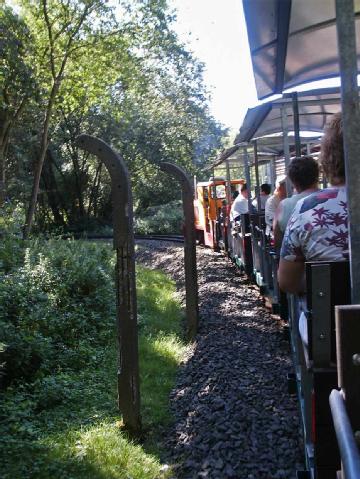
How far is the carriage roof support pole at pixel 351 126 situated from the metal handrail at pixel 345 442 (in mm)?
500

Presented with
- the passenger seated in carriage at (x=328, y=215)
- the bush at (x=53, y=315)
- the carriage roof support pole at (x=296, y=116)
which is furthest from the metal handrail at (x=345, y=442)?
the bush at (x=53, y=315)

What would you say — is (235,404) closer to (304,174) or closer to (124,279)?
(124,279)

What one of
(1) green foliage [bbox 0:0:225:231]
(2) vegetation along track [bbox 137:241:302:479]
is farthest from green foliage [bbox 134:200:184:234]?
(2) vegetation along track [bbox 137:241:302:479]

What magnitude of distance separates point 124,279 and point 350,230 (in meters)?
2.96

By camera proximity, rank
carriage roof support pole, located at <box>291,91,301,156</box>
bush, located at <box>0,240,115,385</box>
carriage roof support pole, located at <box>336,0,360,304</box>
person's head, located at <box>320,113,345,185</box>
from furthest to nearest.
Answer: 1. bush, located at <box>0,240,115,385</box>
2. carriage roof support pole, located at <box>291,91,301,156</box>
3. person's head, located at <box>320,113,345,185</box>
4. carriage roof support pole, located at <box>336,0,360,304</box>

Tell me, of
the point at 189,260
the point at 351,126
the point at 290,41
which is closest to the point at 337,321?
the point at 351,126

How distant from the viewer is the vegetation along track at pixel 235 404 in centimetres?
393

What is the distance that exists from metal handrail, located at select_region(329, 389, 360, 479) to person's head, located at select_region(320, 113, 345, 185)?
51.8 inches

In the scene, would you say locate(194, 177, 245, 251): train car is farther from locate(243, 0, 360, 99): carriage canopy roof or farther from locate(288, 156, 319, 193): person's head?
locate(288, 156, 319, 193): person's head

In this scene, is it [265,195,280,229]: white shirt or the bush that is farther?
[265,195,280,229]: white shirt

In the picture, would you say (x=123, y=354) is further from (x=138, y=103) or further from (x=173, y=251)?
(x=138, y=103)

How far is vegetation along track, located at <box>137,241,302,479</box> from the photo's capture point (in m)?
3.93

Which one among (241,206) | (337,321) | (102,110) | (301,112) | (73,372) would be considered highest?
(102,110)

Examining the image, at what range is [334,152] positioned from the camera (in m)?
2.55
